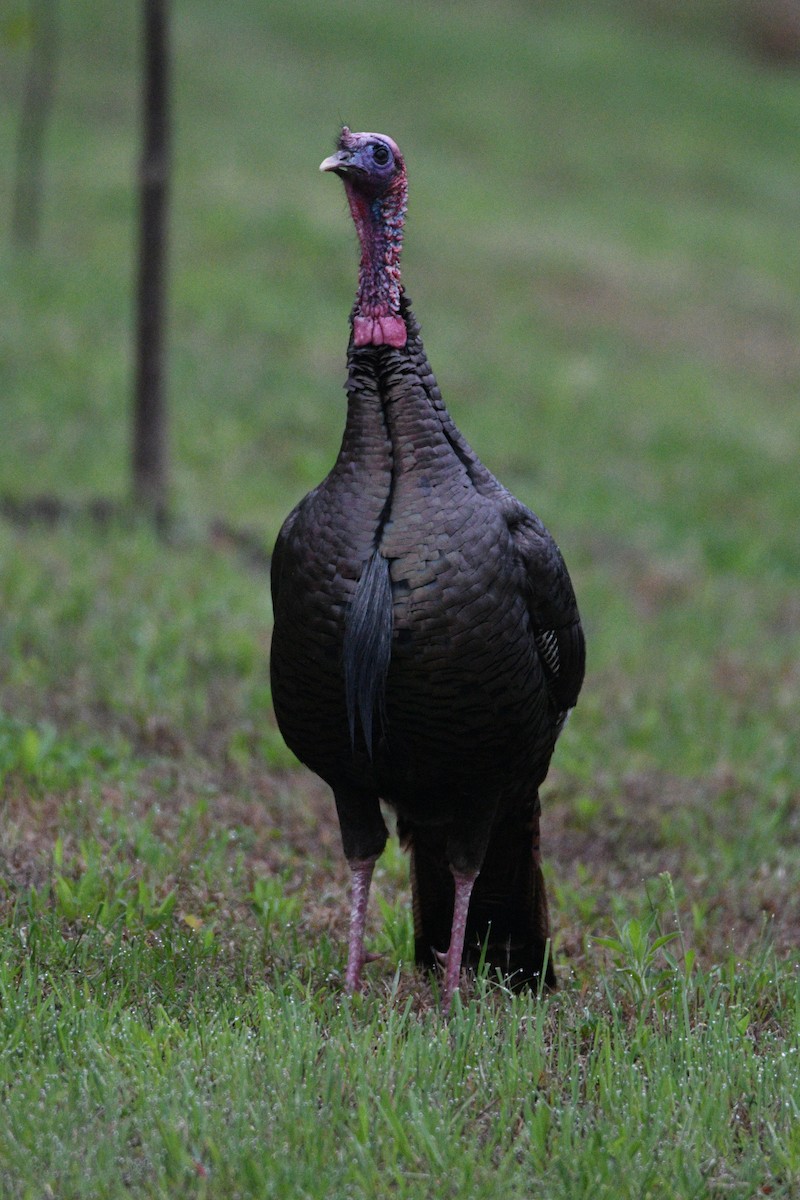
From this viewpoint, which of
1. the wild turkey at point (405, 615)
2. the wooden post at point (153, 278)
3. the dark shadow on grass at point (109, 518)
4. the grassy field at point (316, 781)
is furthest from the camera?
the dark shadow on grass at point (109, 518)

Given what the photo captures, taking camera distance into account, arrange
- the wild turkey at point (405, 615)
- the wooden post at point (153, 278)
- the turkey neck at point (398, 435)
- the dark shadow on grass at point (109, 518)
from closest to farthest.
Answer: the wild turkey at point (405, 615)
the turkey neck at point (398, 435)
the wooden post at point (153, 278)
the dark shadow on grass at point (109, 518)

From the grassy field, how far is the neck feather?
1.72 meters

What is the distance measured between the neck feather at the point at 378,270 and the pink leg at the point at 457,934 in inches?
58.2

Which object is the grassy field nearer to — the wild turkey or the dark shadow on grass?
the dark shadow on grass

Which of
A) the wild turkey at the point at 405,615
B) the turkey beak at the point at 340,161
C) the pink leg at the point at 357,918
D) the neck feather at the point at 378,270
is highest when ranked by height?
the turkey beak at the point at 340,161

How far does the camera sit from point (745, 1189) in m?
3.03

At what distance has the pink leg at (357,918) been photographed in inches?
156

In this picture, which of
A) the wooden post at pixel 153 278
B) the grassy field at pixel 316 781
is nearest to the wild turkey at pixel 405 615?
the grassy field at pixel 316 781

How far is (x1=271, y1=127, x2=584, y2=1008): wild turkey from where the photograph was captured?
3.52 meters

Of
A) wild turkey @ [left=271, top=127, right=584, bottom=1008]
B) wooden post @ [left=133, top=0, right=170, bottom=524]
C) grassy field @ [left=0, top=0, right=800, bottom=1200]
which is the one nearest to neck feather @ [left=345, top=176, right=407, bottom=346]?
wild turkey @ [left=271, top=127, right=584, bottom=1008]

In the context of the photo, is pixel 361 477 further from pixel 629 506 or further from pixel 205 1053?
pixel 629 506

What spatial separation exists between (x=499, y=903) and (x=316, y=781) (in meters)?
1.88

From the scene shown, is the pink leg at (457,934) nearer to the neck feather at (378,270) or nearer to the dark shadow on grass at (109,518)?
the neck feather at (378,270)

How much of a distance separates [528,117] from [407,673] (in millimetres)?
24562
